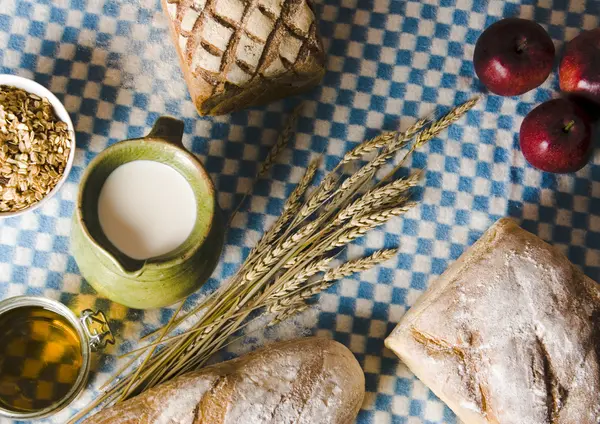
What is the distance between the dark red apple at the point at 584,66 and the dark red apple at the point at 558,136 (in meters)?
0.04

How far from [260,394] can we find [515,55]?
32.4 inches

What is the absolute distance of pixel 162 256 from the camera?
120 centimetres

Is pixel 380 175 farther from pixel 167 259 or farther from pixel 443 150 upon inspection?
pixel 167 259

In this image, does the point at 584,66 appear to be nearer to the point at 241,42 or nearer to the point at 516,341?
the point at 516,341

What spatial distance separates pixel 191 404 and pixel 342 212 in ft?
1.46

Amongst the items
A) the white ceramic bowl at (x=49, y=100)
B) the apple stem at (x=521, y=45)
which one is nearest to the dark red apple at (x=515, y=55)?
the apple stem at (x=521, y=45)

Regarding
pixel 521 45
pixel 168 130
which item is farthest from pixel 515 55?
pixel 168 130

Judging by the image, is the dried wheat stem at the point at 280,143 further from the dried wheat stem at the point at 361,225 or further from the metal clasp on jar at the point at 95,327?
the metal clasp on jar at the point at 95,327

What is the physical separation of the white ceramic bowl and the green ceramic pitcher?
0.09m

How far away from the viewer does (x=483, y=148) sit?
148 cm

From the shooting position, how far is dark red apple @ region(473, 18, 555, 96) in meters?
1.37

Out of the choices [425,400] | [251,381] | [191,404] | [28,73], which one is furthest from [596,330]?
[28,73]

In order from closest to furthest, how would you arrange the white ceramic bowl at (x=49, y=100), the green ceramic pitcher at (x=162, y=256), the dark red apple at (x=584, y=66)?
the green ceramic pitcher at (x=162, y=256) < the white ceramic bowl at (x=49, y=100) < the dark red apple at (x=584, y=66)

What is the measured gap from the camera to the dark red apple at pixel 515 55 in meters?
1.37
